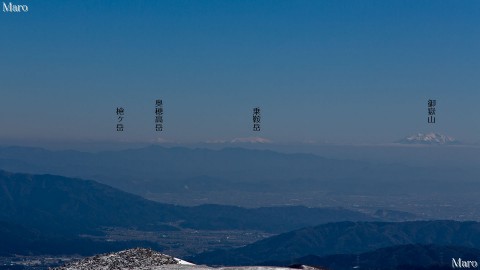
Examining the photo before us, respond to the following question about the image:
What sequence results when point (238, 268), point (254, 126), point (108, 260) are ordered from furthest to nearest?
point (254, 126) < point (108, 260) < point (238, 268)

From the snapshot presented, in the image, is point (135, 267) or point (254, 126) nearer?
point (135, 267)

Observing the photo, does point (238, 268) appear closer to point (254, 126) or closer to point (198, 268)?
point (198, 268)

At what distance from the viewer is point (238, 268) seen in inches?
2469

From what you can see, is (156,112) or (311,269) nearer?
(311,269)

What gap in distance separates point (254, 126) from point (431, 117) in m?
24.8

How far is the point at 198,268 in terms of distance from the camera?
211 ft

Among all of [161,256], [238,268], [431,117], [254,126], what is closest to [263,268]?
[238,268]

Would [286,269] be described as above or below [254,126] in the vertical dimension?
below

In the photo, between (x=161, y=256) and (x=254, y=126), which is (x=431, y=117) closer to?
(x=254, y=126)

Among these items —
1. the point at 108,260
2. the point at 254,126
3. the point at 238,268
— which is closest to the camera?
the point at 238,268

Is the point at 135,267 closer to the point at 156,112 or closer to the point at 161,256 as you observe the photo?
the point at 161,256

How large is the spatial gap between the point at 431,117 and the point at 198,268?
56.8m

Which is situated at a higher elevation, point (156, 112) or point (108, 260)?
point (156, 112)

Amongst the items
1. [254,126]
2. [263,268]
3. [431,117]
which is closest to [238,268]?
[263,268]
